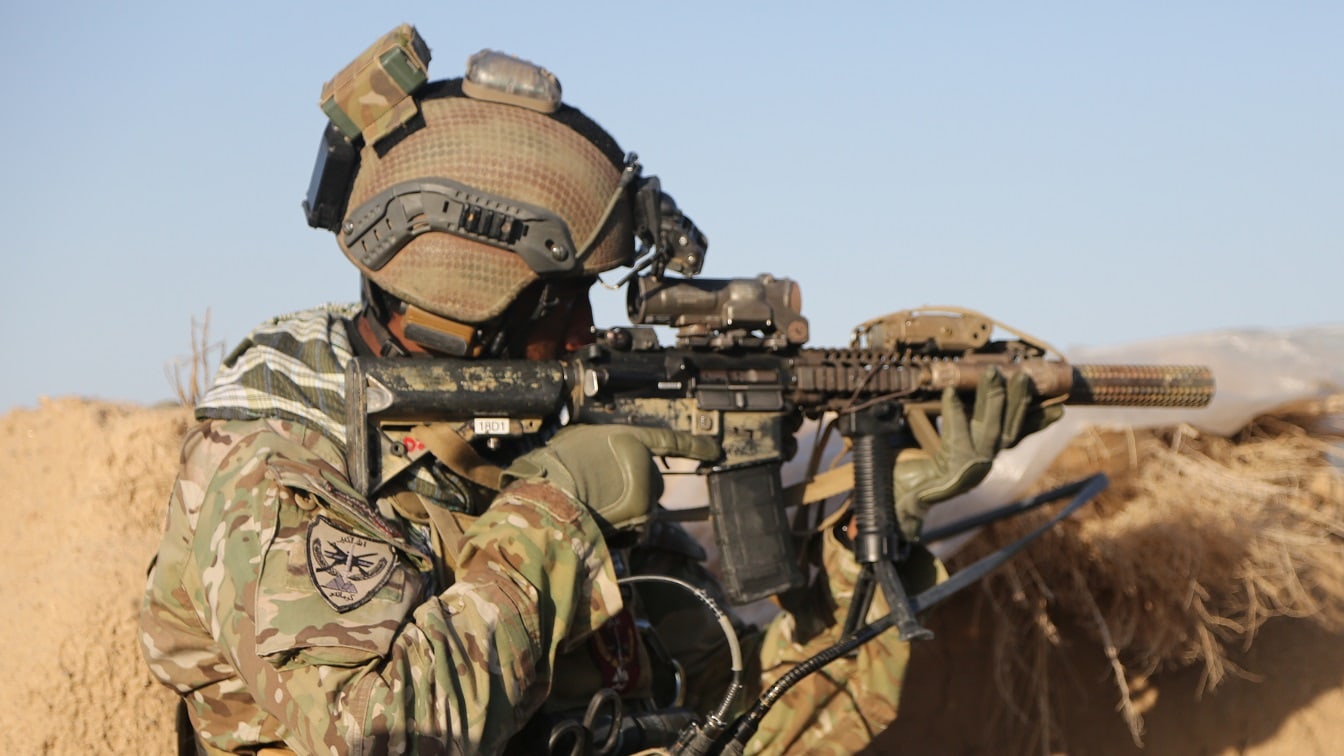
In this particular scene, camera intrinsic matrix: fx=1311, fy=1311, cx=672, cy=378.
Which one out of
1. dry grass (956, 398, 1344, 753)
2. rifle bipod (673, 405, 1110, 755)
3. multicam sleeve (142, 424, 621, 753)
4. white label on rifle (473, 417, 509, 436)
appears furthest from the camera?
dry grass (956, 398, 1344, 753)

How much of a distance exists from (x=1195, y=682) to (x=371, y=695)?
13.6 feet

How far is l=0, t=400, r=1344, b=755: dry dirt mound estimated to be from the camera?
3.62 metres

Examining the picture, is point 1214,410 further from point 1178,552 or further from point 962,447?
point 962,447

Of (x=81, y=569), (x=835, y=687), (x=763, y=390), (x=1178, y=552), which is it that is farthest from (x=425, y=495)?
(x=1178, y=552)

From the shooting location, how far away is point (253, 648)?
260 centimetres

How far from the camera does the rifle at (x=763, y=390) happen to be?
3197mm

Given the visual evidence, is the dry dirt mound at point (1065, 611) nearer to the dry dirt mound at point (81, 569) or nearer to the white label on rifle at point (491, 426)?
the dry dirt mound at point (81, 569)

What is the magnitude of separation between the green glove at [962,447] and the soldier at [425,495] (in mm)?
28

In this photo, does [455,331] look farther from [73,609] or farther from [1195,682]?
[1195,682]

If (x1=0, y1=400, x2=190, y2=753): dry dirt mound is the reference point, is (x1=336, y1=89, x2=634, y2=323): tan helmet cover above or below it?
above

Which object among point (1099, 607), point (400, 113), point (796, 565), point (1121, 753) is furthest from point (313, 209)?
point (1121, 753)

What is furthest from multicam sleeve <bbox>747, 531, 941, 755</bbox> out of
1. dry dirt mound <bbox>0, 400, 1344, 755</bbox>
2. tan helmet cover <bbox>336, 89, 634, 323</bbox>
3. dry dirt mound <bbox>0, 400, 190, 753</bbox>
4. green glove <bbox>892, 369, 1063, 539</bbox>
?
dry dirt mound <bbox>0, 400, 190, 753</bbox>

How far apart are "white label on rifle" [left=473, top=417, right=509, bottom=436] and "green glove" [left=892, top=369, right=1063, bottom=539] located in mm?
1234

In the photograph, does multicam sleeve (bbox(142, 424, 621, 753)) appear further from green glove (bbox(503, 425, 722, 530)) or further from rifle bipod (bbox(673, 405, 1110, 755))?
rifle bipod (bbox(673, 405, 1110, 755))
